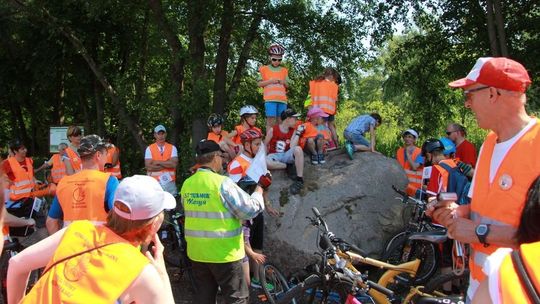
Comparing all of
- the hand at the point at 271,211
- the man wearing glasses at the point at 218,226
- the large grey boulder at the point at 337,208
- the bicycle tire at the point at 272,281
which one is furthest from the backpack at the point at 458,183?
the man wearing glasses at the point at 218,226

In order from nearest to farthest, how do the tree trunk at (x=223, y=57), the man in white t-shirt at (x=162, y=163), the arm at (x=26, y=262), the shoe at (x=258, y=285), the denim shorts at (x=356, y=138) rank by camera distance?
the arm at (x=26, y=262) → the shoe at (x=258, y=285) → the man in white t-shirt at (x=162, y=163) → the denim shorts at (x=356, y=138) → the tree trunk at (x=223, y=57)

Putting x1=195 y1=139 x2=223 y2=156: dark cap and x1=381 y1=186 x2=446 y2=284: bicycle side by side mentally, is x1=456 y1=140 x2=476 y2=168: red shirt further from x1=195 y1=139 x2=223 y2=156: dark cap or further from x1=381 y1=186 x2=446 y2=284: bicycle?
x1=195 y1=139 x2=223 y2=156: dark cap

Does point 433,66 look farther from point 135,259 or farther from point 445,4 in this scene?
point 135,259

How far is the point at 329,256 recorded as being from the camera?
5.23m

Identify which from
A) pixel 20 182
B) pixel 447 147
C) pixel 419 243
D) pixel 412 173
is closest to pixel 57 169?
pixel 20 182

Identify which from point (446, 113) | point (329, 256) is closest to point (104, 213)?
point (329, 256)

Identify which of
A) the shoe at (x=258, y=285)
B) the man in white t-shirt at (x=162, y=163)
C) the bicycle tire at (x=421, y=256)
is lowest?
the shoe at (x=258, y=285)

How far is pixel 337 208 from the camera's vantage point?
7629mm

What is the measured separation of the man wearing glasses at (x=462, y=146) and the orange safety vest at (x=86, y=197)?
18.4 ft

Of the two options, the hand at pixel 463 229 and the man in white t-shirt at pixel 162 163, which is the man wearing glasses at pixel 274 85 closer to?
the man in white t-shirt at pixel 162 163

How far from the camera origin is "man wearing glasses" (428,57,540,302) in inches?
98.1

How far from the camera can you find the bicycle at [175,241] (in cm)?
767

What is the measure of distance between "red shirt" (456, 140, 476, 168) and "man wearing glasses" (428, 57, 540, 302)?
5477mm

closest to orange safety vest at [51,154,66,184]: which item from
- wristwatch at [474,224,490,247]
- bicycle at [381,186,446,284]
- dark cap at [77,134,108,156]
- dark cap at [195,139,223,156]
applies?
dark cap at [77,134,108,156]
